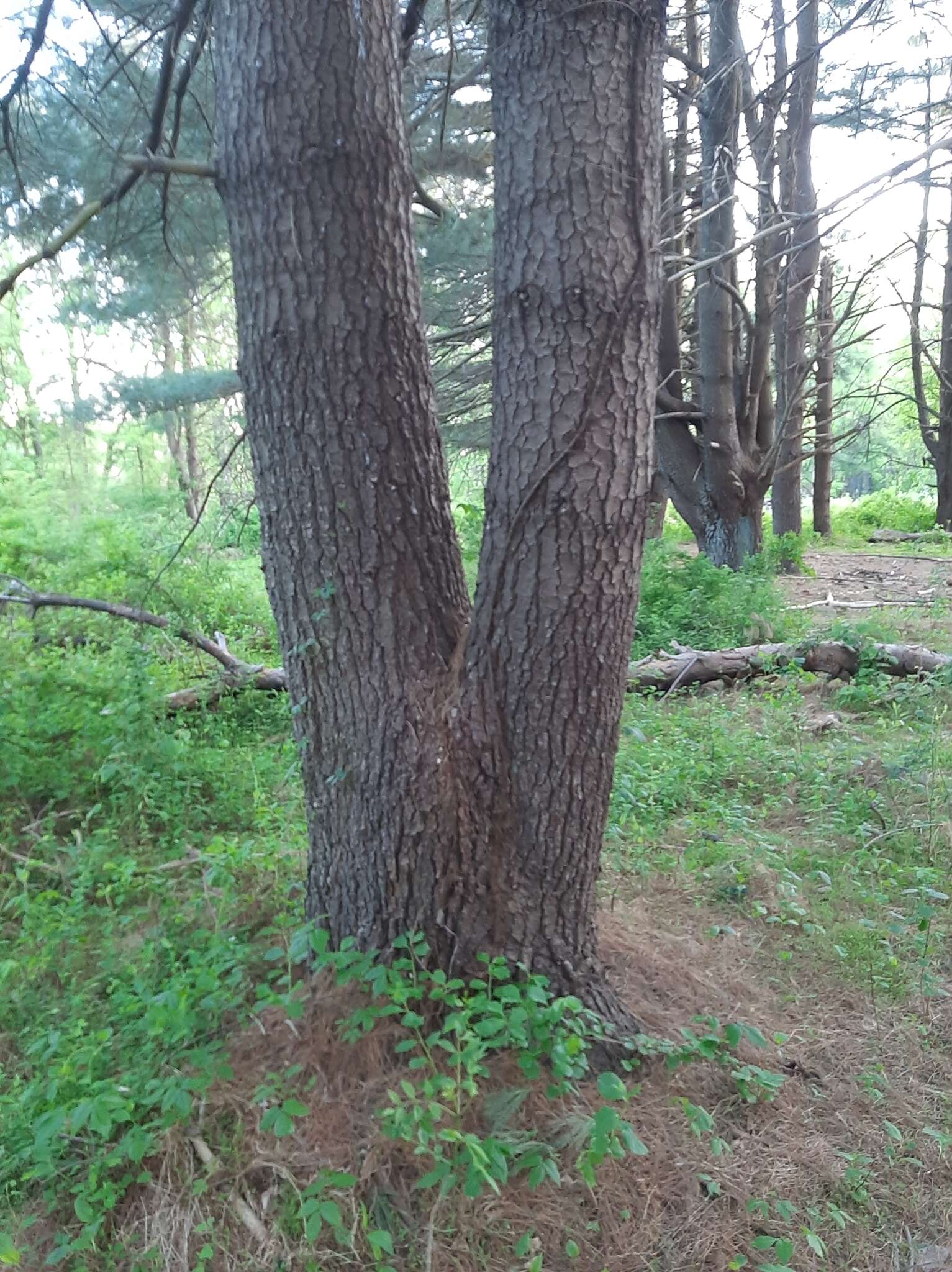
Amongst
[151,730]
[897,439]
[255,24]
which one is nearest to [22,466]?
[151,730]

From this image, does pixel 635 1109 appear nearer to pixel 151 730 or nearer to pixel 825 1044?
pixel 825 1044

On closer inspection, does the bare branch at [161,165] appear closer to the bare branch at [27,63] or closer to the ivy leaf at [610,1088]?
the bare branch at [27,63]

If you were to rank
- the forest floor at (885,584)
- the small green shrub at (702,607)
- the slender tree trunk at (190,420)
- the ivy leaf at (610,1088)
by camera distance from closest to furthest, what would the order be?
the ivy leaf at (610,1088), the slender tree trunk at (190,420), the small green shrub at (702,607), the forest floor at (885,584)

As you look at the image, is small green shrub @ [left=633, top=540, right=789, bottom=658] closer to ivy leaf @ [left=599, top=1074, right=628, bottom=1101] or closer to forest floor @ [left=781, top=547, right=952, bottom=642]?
forest floor @ [left=781, top=547, right=952, bottom=642]

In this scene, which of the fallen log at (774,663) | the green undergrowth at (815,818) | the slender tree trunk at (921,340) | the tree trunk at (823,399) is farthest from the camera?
the slender tree trunk at (921,340)

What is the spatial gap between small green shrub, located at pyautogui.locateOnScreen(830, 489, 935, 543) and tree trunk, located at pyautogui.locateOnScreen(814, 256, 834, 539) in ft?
1.94

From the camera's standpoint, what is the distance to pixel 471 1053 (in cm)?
207

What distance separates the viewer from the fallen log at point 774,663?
636cm

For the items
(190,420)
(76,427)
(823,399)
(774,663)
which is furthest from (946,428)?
(76,427)

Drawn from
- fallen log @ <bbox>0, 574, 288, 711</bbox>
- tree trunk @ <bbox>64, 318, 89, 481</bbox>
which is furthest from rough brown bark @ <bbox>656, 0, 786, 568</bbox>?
tree trunk @ <bbox>64, 318, 89, 481</bbox>

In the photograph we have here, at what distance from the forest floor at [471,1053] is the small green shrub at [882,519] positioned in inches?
580

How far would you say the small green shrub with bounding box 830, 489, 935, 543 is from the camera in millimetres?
17828

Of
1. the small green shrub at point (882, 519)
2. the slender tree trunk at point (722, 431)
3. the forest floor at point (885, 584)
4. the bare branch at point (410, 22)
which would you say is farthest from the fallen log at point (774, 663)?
the small green shrub at point (882, 519)

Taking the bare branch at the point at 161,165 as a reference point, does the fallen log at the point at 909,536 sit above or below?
below
